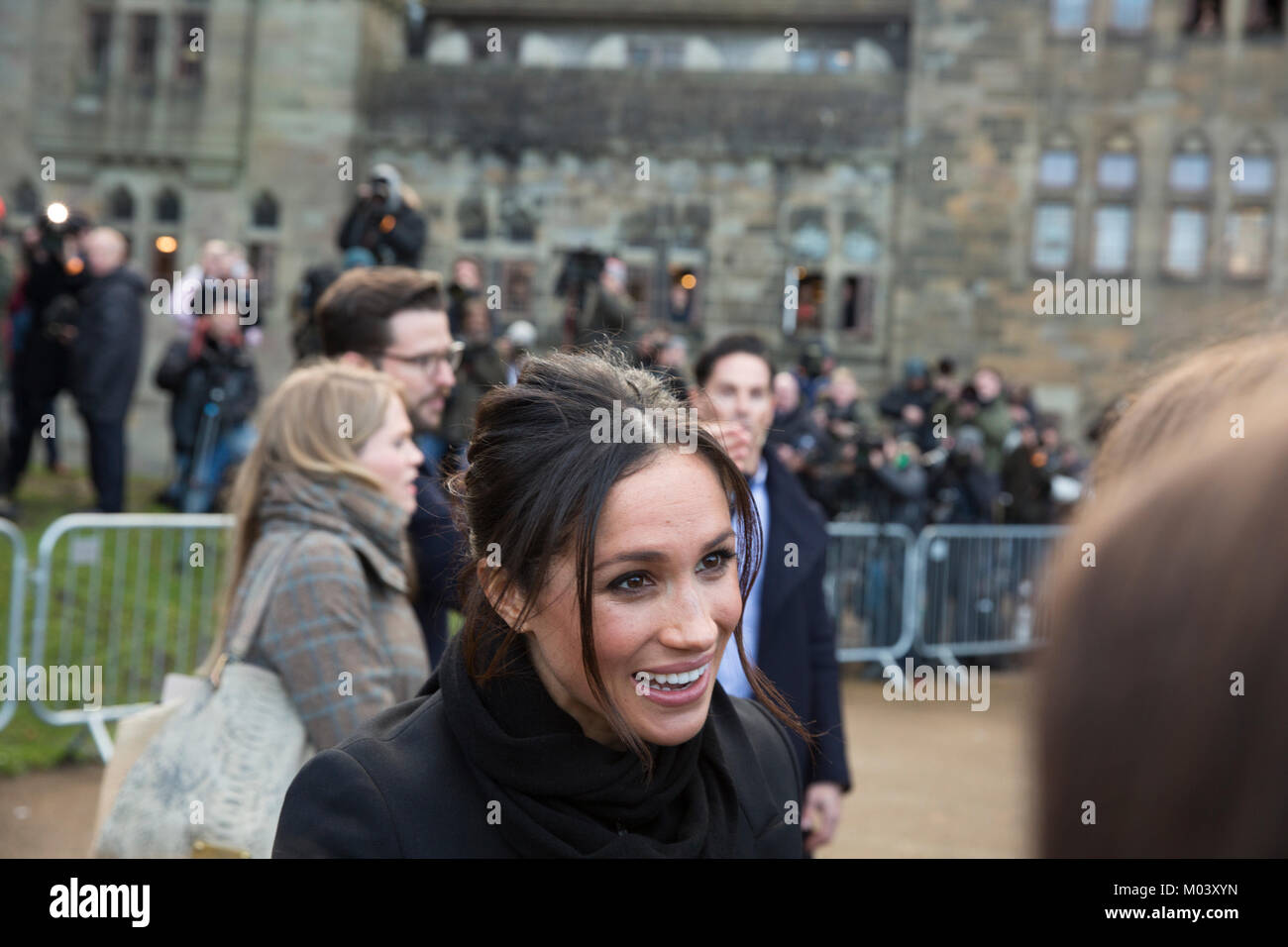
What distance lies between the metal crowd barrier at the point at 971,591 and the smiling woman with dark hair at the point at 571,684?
9.47 meters

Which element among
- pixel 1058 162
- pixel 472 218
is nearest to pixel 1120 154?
pixel 1058 162

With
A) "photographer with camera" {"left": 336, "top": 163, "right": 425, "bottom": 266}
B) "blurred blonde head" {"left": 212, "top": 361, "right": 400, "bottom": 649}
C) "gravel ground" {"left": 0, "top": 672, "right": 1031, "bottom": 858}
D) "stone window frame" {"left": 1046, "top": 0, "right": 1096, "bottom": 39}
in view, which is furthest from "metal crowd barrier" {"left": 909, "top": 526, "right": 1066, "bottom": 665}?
"stone window frame" {"left": 1046, "top": 0, "right": 1096, "bottom": 39}

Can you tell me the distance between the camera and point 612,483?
2.16 metres

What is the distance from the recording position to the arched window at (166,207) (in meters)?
23.3

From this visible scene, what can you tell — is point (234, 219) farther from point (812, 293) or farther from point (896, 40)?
point (896, 40)

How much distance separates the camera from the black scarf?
201cm

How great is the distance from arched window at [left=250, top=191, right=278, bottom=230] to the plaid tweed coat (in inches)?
811

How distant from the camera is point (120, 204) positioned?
23469mm

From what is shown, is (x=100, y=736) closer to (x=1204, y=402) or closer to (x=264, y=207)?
(x=1204, y=402)

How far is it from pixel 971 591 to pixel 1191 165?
1329 cm

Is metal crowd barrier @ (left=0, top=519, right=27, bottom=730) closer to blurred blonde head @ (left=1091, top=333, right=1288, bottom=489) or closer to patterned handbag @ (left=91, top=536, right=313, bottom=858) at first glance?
patterned handbag @ (left=91, top=536, right=313, bottom=858)
